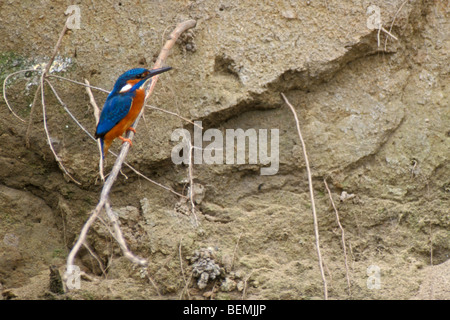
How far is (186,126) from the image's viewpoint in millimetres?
3826

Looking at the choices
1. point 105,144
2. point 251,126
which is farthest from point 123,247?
point 251,126

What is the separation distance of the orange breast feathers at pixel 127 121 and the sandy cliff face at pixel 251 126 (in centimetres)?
14

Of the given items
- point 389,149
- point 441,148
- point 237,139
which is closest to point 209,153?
point 237,139

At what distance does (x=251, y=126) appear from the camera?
3875 mm

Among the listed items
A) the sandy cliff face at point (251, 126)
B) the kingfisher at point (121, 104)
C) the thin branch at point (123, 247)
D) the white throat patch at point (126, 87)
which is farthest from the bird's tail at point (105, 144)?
the thin branch at point (123, 247)

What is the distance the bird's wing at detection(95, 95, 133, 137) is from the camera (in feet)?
11.5

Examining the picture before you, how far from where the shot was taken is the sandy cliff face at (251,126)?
12.2 ft

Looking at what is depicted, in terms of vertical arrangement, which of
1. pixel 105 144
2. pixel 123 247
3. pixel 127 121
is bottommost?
pixel 123 247

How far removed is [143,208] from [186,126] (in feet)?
2.24

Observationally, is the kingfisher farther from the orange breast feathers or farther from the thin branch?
the thin branch

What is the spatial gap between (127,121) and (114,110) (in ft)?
0.43

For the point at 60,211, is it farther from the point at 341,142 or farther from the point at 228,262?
the point at 341,142

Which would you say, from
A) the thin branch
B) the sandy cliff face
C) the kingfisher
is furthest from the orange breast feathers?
the thin branch

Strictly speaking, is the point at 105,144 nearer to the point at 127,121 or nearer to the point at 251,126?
the point at 127,121
